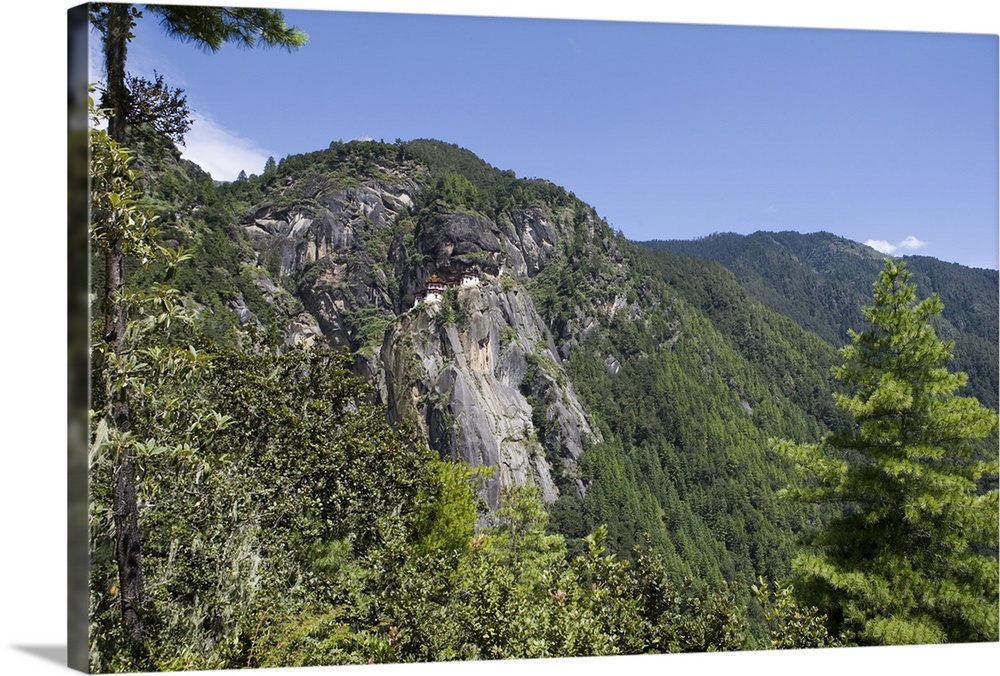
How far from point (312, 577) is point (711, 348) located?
39.3 meters

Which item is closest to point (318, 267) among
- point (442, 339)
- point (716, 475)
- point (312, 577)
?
point (442, 339)

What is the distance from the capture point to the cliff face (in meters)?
7.88

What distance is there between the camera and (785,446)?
4871 millimetres

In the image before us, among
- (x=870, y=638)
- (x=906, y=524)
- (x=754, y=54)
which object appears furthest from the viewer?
(x=754, y=54)

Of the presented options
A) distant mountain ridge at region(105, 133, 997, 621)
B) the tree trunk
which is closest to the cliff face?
distant mountain ridge at region(105, 133, 997, 621)

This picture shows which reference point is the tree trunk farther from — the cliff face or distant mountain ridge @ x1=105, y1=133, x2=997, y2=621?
the cliff face

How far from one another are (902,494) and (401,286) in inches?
279

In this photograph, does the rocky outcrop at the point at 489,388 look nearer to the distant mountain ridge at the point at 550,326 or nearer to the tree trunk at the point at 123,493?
the distant mountain ridge at the point at 550,326

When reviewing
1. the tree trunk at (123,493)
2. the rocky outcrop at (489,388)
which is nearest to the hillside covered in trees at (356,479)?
the tree trunk at (123,493)

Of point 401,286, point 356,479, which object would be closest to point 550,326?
point 401,286

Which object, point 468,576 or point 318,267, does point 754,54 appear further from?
point 318,267

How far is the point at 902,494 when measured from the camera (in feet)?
14.5

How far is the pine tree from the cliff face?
133 inches

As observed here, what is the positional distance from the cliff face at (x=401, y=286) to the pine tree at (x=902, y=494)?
11.1 feet
